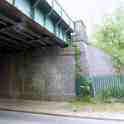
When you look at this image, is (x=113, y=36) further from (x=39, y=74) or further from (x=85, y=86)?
(x=39, y=74)

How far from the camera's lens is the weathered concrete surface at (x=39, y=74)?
16.1 meters

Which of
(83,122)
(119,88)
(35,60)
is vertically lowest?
(83,122)

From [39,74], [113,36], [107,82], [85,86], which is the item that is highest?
[113,36]

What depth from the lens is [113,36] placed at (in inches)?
718

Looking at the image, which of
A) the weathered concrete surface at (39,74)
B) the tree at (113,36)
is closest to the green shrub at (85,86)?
the weathered concrete surface at (39,74)

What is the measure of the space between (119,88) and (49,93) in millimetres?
5714

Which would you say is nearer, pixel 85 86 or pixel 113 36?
pixel 85 86

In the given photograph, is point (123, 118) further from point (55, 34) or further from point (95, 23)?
point (95, 23)

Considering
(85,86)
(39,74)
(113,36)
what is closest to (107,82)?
(85,86)

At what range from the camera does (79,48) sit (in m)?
16.7

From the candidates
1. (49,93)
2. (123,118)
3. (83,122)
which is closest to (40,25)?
(83,122)

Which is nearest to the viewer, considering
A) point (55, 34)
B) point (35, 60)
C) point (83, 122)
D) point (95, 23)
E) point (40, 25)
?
point (83, 122)

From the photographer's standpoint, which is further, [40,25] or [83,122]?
[40,25]

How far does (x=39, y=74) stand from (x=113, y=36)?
25.7ft
